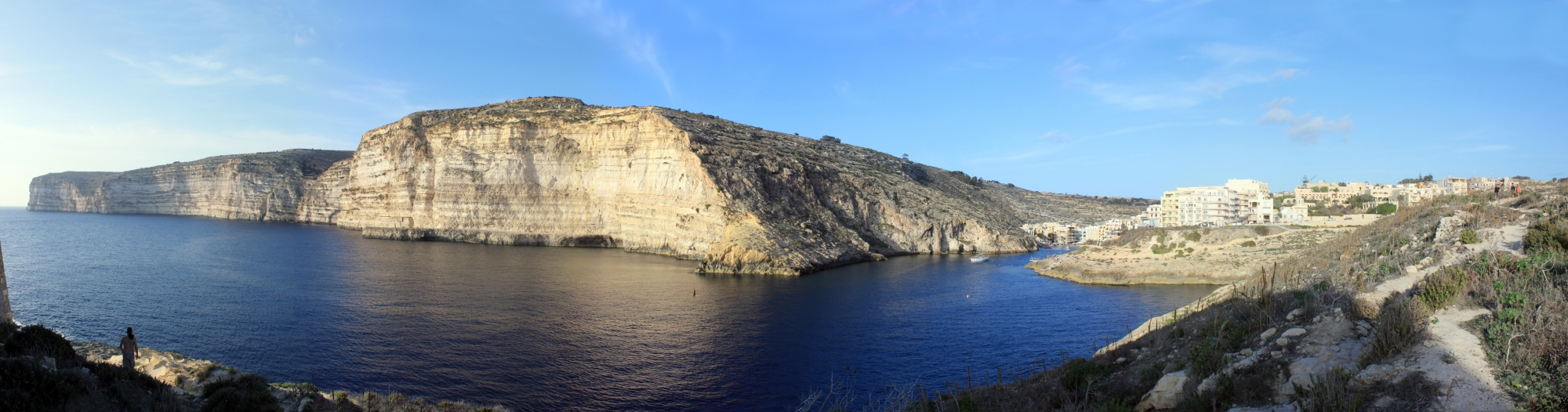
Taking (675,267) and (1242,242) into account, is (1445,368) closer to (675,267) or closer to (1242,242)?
(1242,242)

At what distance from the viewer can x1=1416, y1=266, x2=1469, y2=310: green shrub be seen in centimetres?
854

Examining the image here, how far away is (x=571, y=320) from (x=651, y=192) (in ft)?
120

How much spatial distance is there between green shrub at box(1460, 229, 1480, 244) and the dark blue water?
12490mm

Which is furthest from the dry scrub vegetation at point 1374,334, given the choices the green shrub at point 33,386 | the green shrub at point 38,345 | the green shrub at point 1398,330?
the green shrub at point 38,345

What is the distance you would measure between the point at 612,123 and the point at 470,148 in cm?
1838

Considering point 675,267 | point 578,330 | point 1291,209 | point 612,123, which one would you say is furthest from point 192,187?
point 1291,209

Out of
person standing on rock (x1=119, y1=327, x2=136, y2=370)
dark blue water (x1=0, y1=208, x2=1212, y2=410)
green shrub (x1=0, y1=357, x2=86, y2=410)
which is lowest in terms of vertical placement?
dark blue water (x1=0, y1=208, x2=1212, y2=410)

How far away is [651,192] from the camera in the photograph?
6519 centimetres

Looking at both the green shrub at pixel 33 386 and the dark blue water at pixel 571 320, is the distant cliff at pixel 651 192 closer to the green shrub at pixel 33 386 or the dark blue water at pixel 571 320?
the dark blue water at pixel 571 320

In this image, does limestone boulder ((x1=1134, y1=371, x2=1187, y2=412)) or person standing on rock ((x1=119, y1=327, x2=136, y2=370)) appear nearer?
limestone boulder ((x1=1134, y1=371, x2=1187, y2=412))

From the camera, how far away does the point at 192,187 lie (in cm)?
12125

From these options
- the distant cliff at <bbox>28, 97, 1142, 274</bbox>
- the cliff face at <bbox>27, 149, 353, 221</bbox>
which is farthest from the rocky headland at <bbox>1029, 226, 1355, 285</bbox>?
the cliff face at <bbox>27, 149, 353, 221</bbox>

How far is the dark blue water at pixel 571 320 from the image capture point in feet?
68.0

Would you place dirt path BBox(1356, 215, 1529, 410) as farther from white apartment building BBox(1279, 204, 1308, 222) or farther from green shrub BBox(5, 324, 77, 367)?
white apartment building BBox(1279, 204, 1308, 222)
